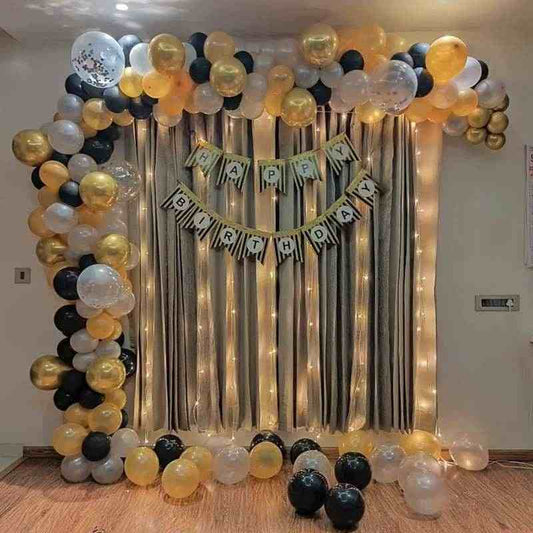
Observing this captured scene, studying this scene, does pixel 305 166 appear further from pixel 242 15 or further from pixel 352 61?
pixel 242 15

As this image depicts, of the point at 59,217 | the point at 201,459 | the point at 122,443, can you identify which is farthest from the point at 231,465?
the point at 59,217

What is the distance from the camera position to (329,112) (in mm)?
3264

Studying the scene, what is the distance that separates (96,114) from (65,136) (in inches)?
7.8

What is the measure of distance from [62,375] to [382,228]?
1.92 m

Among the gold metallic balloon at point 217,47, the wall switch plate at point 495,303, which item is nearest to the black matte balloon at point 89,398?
the gold metallic balloon at point 217,47

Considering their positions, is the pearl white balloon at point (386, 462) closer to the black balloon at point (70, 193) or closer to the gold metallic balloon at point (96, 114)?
the black balloon at point (70, 193)

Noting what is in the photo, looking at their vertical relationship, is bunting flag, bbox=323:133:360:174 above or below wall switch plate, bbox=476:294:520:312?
above

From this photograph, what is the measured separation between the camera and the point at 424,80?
2.89m

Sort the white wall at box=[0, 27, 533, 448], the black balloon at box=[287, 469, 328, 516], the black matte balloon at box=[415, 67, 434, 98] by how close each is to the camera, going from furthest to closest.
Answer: the white wall at box=[0, 27, 533, 448] < the black matte balloon at box=[415, 67, 434, 98] < the black balloon at box=[287, 469, 328, 516]

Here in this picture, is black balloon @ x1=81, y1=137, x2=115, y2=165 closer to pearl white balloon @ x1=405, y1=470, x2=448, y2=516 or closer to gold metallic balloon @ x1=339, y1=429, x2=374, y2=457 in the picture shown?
gold metallic balloon @ x1=339, y1=429, x2=374, y2=457

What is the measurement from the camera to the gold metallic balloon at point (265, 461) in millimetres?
2973

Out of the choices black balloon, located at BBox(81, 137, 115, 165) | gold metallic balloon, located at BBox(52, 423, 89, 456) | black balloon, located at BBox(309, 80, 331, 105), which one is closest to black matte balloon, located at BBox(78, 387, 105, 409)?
gold metallic balloon, located at BBox(52, 423, 89, 456)

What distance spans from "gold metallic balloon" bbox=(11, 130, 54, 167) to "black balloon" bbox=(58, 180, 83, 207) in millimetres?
209

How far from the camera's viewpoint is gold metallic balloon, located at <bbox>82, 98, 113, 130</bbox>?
118 inches
